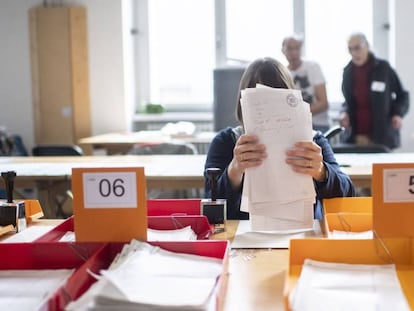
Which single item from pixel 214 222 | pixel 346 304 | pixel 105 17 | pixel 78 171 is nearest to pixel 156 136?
pixel 105 17

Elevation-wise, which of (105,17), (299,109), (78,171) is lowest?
(78,171)

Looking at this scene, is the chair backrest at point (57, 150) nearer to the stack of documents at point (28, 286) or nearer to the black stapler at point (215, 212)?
the black stapler at point (215, 212)

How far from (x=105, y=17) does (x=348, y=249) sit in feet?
17.0

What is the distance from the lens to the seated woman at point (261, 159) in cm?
145

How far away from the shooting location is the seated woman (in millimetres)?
1447

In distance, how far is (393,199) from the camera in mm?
1225

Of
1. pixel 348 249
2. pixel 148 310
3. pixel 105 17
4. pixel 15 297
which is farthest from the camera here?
pixel 105 17

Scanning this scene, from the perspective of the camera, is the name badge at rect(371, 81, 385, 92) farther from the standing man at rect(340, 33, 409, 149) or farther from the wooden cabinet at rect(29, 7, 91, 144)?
the wooden cabinet at rect(29, 7, 91, 144)

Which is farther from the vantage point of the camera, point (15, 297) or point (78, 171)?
point (78, 171)

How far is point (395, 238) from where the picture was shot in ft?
4.03

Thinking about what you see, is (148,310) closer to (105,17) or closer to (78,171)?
(78,171)

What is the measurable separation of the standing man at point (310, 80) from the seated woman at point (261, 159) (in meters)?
3.00

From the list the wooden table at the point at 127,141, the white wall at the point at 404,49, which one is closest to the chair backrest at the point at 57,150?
the wooden table at the point at 127,141

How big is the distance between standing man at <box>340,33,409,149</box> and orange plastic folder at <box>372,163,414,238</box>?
149 inches
